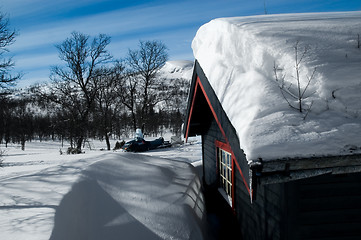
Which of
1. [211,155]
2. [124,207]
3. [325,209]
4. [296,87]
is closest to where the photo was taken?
[296,87]

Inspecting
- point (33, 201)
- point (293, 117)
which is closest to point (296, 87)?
point (293, 117)

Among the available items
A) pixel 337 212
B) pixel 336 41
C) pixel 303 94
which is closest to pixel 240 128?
pixel 303 94

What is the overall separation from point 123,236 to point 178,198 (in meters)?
1.60

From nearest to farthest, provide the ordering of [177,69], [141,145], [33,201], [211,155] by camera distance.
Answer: [33,201] → [211,155] → [141,145] → [177,69]

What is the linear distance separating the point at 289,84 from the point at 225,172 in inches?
147

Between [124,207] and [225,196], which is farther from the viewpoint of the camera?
[225,196]

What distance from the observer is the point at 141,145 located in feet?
64.2

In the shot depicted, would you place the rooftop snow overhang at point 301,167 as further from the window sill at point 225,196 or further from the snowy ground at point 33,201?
the window sill at point 225,196

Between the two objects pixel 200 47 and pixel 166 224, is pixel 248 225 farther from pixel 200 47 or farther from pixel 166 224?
pixel 200 47

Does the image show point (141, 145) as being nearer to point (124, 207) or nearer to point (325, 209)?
point (124, 207)

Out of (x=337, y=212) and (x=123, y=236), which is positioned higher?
(x=337, y=212)

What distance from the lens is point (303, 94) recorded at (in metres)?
2.11

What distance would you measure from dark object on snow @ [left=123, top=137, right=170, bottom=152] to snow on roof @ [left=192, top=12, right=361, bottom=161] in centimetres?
1642

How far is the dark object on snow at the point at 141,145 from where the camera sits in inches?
742
